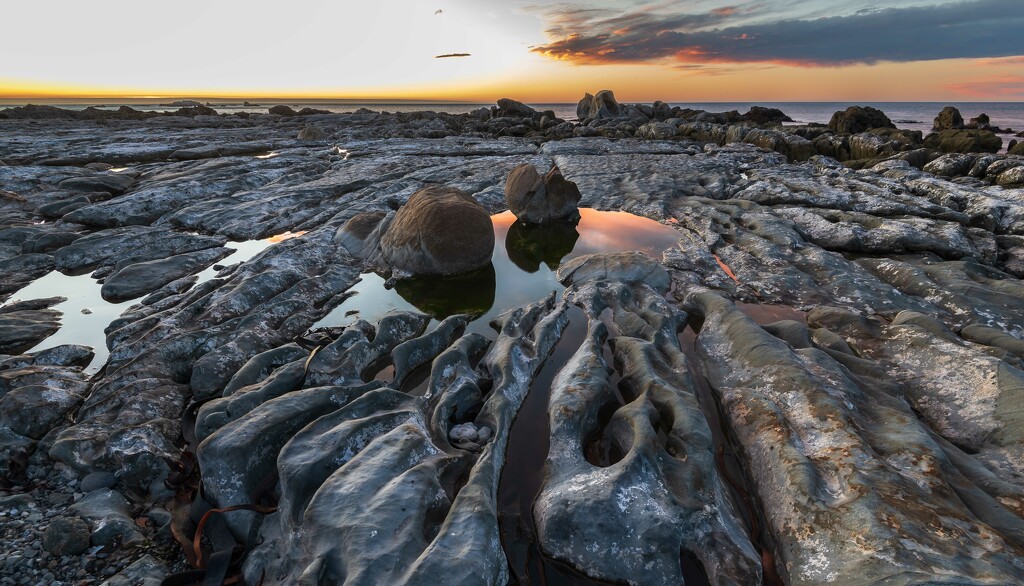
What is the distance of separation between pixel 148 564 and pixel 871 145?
36228 millimetres

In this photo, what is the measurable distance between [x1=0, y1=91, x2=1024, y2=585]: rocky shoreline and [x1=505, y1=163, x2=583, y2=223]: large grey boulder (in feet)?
14.7

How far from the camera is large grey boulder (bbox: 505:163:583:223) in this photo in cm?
1515

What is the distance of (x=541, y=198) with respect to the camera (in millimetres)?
15141

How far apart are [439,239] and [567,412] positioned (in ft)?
21.2

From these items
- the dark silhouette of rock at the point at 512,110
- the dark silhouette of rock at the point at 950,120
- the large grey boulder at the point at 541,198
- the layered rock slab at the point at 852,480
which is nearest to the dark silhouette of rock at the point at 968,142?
the dark silhouette of rock at the point at 950,120

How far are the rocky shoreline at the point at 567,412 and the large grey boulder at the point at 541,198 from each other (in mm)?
4466

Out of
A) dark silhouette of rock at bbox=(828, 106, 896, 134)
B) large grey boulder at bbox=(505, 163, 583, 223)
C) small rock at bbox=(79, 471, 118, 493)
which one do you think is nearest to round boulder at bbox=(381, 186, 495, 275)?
large grey boulder at bbox=(505, 163, 583, 223)

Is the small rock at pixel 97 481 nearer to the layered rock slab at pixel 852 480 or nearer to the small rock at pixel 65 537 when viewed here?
the small rock at pixel 65 537

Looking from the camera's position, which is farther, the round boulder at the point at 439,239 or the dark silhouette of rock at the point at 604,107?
the dark silhouette of rock at the point at 604,107

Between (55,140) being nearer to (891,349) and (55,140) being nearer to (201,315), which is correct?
(201,315)

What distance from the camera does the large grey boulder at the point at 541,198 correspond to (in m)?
15.1

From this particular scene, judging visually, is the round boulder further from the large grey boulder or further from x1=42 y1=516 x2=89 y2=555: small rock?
x1=42 y1=516 x2=89 y2=555: small rock

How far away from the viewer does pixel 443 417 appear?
5.44m

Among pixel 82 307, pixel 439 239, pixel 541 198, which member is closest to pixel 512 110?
pixel 541 198
